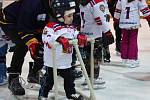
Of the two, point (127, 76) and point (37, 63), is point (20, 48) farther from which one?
point (127, 76)

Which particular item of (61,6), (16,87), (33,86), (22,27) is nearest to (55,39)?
(61,6)

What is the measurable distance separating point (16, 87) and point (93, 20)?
3.36ft

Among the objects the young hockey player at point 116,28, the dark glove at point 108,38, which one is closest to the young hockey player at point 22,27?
the dark glove at point 108,38

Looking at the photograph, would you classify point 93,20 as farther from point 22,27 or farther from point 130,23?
point 130,23

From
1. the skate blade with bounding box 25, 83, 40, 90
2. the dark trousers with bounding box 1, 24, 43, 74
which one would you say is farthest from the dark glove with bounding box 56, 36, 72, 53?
the skate blade with bounding box 25, 83, 40, 90

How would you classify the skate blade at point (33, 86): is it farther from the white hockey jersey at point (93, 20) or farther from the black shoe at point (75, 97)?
the white hockey jersey at point (93, 20)

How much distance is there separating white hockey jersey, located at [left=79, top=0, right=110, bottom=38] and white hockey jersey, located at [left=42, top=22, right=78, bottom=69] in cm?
74

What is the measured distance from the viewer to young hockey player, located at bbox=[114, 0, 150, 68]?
17.2ft

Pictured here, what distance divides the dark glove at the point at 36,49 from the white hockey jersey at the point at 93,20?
69 centimetres

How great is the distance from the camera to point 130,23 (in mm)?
5297

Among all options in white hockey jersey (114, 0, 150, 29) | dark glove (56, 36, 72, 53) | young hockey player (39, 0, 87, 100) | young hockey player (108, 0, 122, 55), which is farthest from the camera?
young hockey player (108, 0, 122, 55)

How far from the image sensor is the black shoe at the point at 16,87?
4.07 metres

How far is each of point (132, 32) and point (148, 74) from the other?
68cm

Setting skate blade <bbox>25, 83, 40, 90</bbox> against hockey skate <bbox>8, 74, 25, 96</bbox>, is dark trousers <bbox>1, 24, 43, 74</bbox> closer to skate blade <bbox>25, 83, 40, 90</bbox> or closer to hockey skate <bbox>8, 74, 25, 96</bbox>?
hockey skate <bbox>8, 74, 25, 96</bbox>
